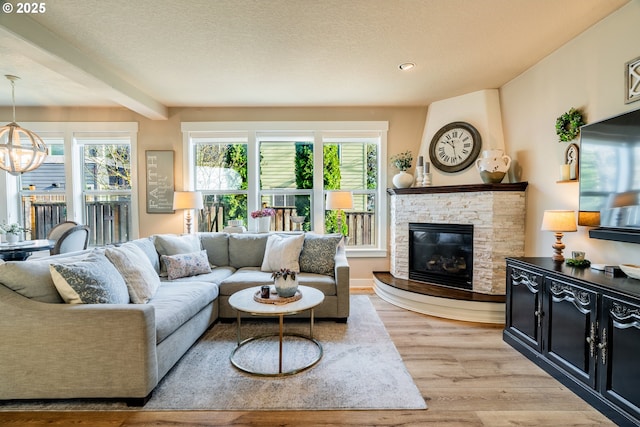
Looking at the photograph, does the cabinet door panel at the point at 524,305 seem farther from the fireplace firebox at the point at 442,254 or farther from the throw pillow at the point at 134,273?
the throw pillow at the point at 134,273

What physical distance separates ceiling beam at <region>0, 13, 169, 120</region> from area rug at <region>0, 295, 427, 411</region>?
2.51 metres

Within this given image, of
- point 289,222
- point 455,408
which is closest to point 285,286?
point 455,408

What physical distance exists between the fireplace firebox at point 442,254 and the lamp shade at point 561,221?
3.25 feet

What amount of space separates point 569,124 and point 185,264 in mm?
3854

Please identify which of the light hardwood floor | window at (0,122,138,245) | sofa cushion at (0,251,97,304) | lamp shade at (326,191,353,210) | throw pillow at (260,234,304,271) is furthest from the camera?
window at (0,122,138,245)

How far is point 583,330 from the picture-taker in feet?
6.20

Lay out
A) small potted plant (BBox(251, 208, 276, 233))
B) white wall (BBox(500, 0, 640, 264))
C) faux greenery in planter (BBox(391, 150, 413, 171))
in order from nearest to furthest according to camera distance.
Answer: white wall (BBox(500, 0, 640, 264))
small potted plant (BBox(251, 208, 276, 233))
faux greenery in planter (BBox(391, 150, 413, 171))

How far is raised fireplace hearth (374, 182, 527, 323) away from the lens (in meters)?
3.14

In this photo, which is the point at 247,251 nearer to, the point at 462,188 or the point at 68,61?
the point at 68,61

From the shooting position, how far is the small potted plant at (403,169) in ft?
13.1

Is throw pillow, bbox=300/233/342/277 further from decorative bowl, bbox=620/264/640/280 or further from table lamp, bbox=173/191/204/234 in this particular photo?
decorative bowl, bbox=620/264/640/280

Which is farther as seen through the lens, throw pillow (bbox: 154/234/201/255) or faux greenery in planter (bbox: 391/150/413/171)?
faux greenery in planter (bbox: 391/150/413/171)

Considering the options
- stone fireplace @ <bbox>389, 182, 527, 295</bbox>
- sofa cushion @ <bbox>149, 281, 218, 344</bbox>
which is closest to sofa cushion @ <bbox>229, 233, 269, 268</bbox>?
sofa cushion @ <bbox>149, 281, 218, 344</bbox>

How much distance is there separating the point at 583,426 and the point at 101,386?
9.18 ft
